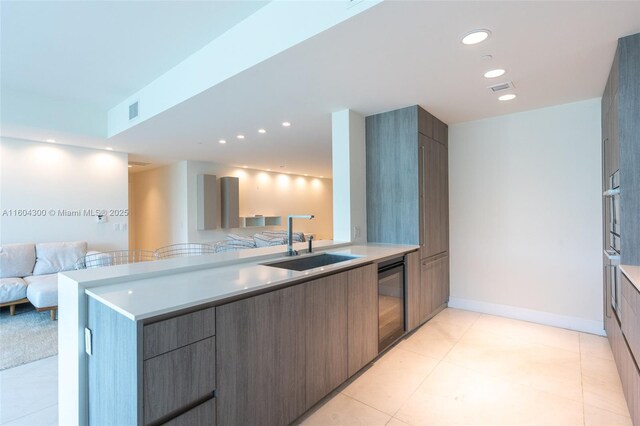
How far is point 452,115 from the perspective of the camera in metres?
3.55

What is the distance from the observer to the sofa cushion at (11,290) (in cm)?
361

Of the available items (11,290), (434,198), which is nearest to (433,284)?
(434,198)

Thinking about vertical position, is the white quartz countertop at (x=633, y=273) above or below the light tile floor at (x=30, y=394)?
above

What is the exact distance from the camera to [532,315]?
3398 millimetres

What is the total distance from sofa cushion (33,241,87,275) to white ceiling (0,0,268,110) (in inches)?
87.4

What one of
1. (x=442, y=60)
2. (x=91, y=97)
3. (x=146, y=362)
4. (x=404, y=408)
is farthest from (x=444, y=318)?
(x=91, y=97)

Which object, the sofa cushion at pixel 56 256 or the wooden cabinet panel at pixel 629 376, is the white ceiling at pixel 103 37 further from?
the wooden cabinet panel at pixel 629 376

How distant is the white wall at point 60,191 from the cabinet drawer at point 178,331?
496 cm

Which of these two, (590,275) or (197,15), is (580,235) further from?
(197,15)

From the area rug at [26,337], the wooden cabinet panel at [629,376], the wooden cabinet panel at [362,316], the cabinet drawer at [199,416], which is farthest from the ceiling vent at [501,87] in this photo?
the area rug at [26,337]

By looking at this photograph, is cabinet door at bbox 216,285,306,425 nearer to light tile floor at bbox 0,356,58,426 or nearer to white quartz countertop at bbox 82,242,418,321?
white quartz countertop at bbox 82,242,418,321

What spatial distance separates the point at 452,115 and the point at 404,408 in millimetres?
3018

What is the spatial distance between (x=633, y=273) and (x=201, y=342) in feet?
7.74

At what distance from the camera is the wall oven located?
2.53m
